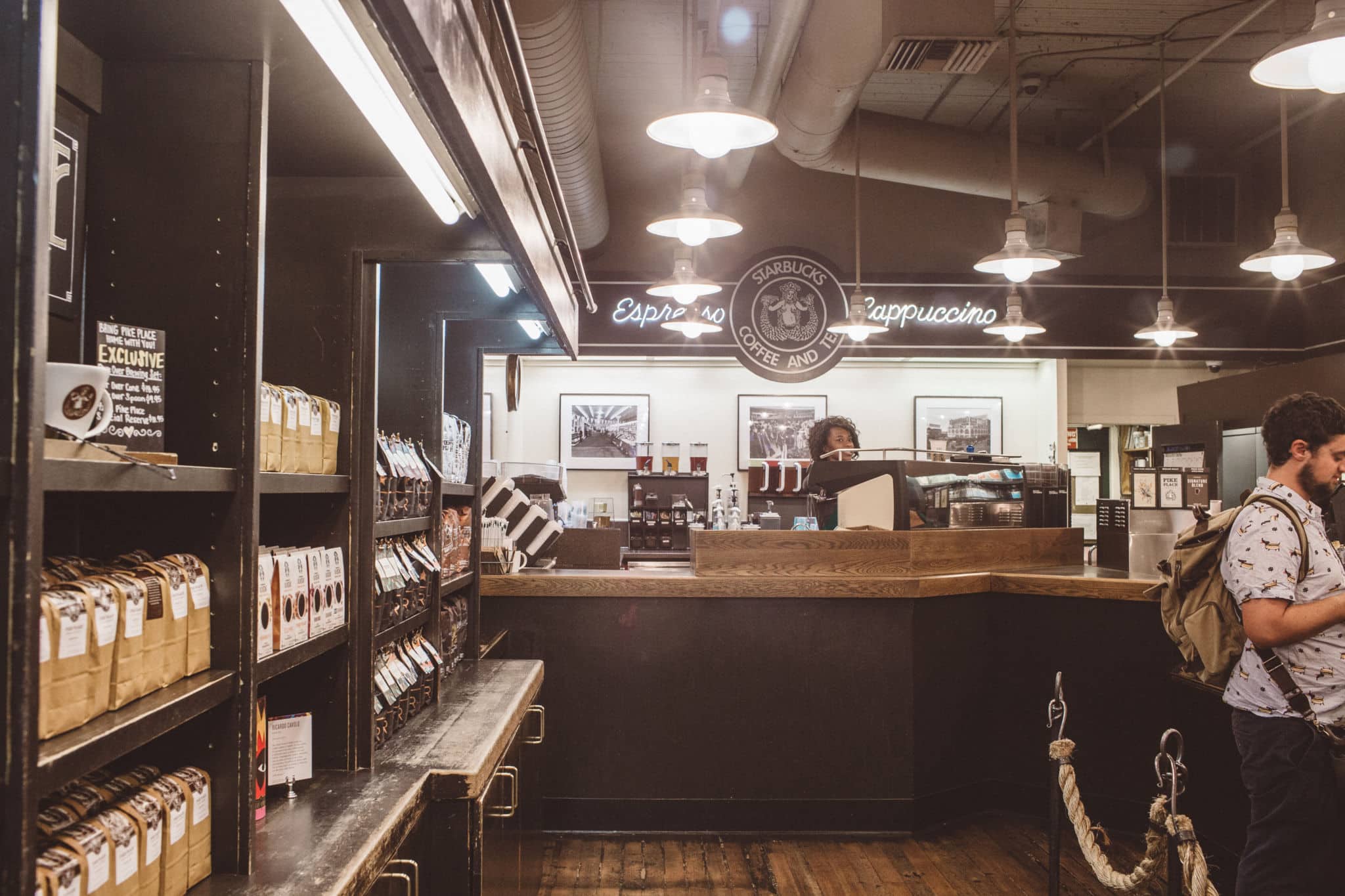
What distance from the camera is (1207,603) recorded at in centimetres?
298

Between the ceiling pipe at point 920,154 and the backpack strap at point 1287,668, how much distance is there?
294cm

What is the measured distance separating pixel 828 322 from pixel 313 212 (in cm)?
503

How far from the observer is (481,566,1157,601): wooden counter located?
13.8 ft

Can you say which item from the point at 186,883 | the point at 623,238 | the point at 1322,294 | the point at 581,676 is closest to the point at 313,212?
the point at 186,883

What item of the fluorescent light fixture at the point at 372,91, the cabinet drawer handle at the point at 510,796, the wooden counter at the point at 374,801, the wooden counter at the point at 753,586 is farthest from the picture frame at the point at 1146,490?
the fluorescent light fixture at the point at 372,91

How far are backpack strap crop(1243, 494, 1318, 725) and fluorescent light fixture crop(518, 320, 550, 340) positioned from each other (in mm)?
2495

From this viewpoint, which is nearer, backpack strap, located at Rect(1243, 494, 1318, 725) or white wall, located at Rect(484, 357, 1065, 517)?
backpack strap, located at Rect(1243, 494, 1318, 725)

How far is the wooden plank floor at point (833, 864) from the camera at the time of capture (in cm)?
369

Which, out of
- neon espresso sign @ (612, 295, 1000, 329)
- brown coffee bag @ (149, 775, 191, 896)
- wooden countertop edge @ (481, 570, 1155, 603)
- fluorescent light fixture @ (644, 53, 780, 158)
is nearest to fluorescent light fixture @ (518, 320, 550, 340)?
fluorescent light fixture @ (644, 53, 780, 158)

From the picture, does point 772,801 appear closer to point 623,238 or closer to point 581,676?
point 581,676

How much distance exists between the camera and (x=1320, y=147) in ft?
25.2

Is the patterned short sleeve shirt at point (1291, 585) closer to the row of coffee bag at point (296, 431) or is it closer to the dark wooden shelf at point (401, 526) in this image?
the dark wooden shelf at point (401, 526)

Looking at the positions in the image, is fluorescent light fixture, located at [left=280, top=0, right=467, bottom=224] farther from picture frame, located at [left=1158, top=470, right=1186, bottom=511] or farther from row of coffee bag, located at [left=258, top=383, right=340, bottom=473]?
picture frame, located at [left=1158, top=470, right=1186, bottom=511]

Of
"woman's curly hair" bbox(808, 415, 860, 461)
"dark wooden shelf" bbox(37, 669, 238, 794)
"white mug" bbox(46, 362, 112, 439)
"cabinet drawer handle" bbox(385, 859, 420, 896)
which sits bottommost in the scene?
"cabinet drawer handle" bbox(385, 859, 420, 896)
